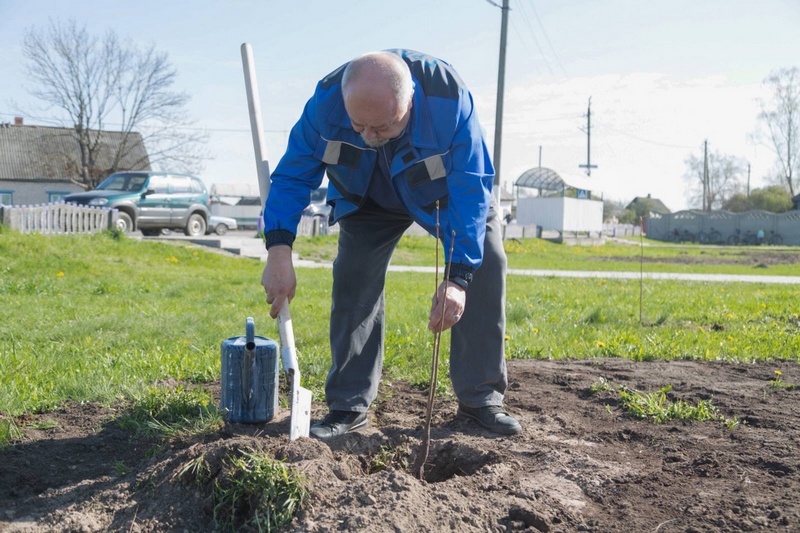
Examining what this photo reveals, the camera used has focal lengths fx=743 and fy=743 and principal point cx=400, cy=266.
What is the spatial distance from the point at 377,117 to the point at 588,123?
59.6 m

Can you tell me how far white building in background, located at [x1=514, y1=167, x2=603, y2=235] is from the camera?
3397 centimetres

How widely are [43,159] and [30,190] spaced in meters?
2.12

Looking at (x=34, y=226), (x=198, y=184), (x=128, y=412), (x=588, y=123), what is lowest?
(x=128, y=412)

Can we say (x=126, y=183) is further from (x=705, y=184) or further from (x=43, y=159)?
(x=705, y=184)

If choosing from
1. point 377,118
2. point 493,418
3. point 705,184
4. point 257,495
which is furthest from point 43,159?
point 705,184

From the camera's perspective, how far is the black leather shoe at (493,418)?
3385 millimetres

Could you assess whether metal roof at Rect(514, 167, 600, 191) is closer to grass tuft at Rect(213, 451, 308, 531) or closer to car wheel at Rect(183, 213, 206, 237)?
car wheel at Rect(183, 213, 206, 237)

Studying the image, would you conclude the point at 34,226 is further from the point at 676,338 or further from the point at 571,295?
the point at 676,338

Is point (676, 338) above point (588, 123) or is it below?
below

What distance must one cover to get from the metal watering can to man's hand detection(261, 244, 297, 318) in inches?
10.4

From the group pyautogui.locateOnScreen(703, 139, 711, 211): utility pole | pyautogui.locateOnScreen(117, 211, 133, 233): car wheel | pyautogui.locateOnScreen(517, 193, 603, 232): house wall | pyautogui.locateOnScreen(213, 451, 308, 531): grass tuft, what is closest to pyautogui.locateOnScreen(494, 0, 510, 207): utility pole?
pyautogui.locateOnScreen(117, 211, 133, 233): car wheel

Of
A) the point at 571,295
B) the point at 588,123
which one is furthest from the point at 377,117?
the point at 588,123

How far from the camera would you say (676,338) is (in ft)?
19.8

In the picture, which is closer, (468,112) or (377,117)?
(377,117)
